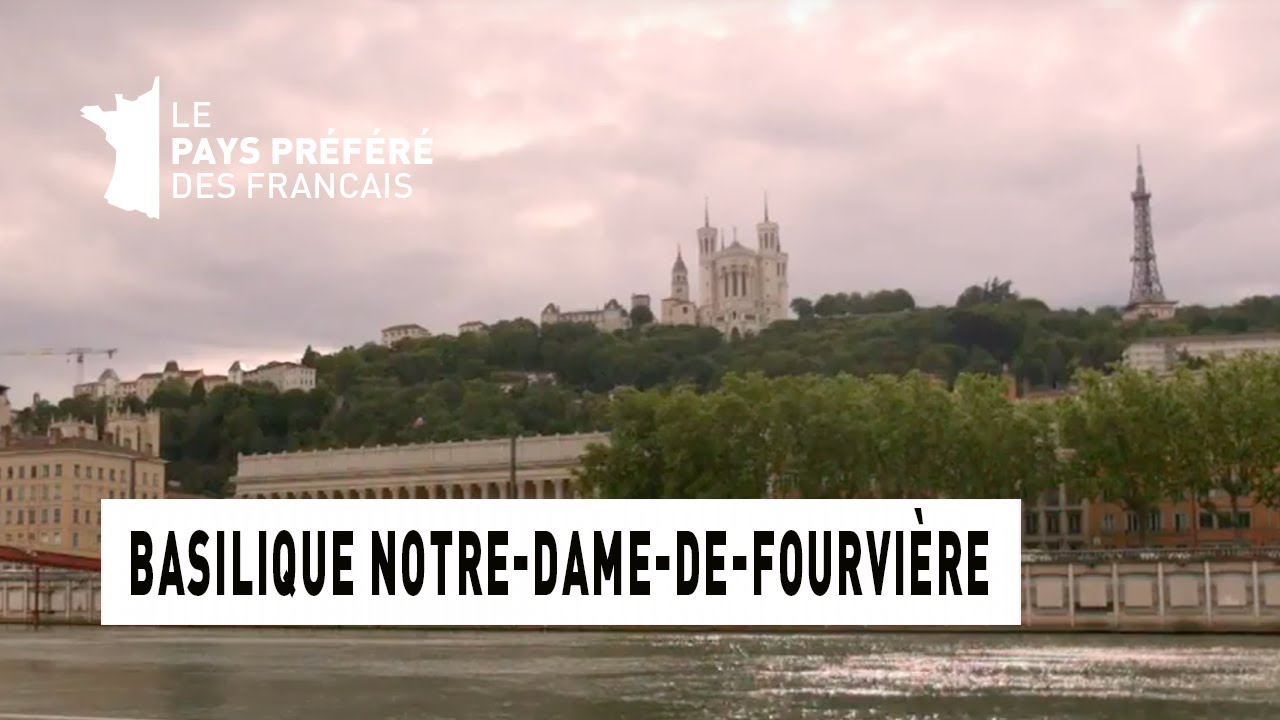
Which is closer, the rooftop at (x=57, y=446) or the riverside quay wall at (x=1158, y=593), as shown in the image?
the riverside quay wall at (x=1158, y=593)

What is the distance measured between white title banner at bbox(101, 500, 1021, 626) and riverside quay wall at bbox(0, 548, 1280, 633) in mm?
20897

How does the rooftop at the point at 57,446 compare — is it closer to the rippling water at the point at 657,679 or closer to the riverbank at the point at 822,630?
the riverbank at the point at 822,630

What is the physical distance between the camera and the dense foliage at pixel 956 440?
86.2 meters

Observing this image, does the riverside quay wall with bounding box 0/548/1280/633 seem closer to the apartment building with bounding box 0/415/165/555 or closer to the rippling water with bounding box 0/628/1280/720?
the rippling water with bounding box 0/628/1280/720

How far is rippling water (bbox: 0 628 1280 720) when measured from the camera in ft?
88.4

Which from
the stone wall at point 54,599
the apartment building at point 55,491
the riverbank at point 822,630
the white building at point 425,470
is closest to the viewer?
the riverbank at point 822,630

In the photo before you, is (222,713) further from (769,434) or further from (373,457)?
(373,457)

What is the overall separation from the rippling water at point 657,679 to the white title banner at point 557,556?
1367 millimetres

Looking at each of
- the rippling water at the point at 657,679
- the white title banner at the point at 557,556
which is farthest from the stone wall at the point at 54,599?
the white title banner at the point at 557,556

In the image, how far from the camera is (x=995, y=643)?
170 ft

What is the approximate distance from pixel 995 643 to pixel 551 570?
21.1 meters

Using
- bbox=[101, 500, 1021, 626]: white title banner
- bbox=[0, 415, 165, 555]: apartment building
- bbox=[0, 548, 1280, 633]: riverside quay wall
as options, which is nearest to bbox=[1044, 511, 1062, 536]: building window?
bbox=[0, 548, 1280, 633]: riverside quay wall

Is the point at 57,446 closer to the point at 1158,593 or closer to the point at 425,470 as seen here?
the point at 425,470

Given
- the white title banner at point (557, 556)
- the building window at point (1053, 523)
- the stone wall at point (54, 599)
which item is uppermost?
the white title banner at point (557, 556)
